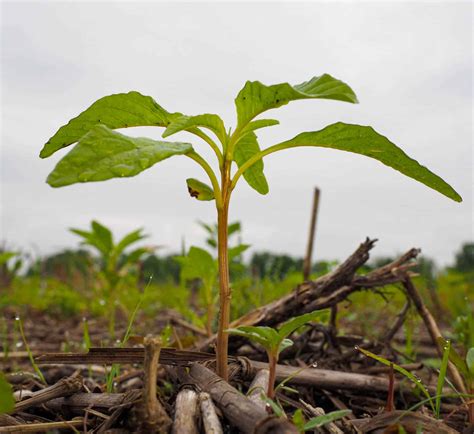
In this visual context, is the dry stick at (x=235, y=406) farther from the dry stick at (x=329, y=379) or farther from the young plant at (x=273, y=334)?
the dry stick at (x=329, y=379)

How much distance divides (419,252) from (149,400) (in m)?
1.46

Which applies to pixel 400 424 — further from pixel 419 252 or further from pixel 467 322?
pixel 467 322

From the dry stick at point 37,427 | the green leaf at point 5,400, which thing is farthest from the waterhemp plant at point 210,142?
the green leaf at point 5,400

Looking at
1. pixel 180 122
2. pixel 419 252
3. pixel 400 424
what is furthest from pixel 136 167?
pixel 419 252

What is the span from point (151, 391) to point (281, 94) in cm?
76

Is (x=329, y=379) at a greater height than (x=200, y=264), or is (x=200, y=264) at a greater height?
(x=200, y=264)

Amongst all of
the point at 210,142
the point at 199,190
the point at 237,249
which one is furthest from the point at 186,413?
the point at 237,249

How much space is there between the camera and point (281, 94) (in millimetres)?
1229

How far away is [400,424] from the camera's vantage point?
126cm

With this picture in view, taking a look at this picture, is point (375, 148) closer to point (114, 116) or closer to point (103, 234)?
point (114, 116)

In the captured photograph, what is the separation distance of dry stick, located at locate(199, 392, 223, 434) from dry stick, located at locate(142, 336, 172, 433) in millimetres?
99

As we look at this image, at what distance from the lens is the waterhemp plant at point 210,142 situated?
1.06 metres

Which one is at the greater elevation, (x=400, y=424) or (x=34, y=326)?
(x=400, y=424)

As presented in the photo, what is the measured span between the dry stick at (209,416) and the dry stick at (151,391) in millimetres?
99
